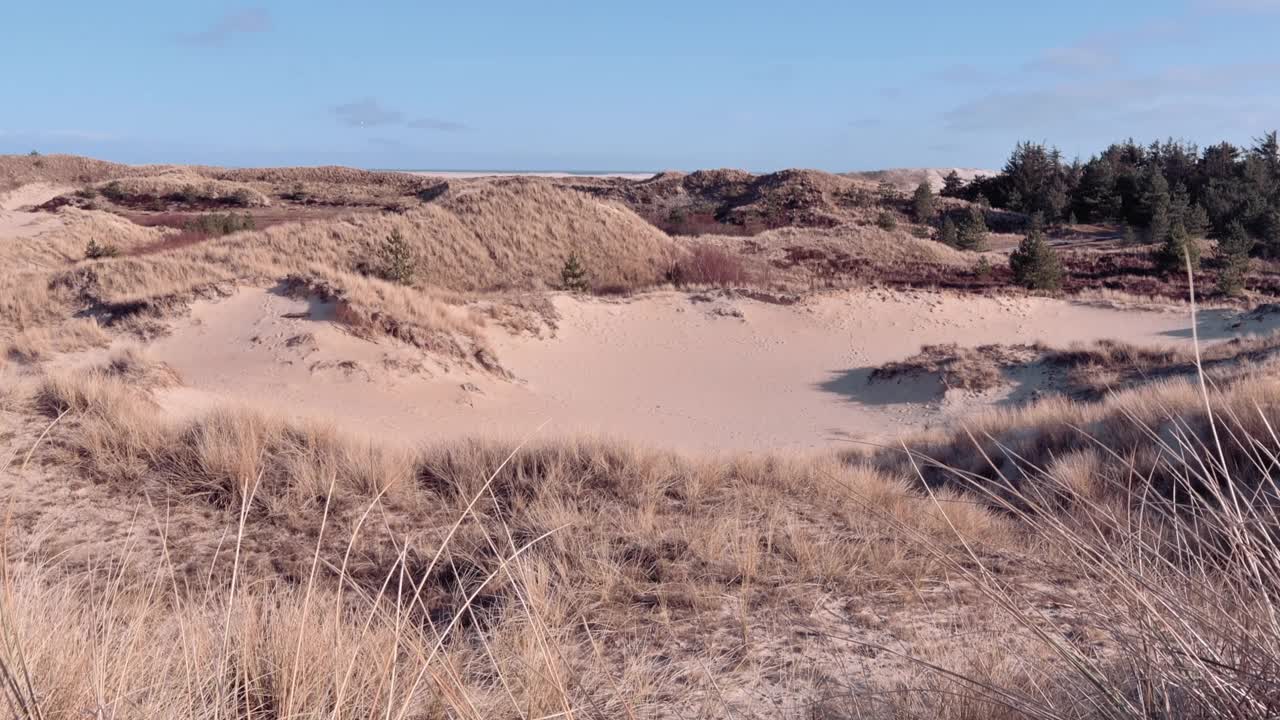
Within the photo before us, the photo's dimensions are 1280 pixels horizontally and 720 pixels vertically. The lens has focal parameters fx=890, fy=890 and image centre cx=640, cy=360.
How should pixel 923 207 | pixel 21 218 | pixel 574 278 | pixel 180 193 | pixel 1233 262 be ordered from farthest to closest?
pixel 180 193, pixel 923 207, pixel 21 218, pixel 1233 262, pixel 574 278

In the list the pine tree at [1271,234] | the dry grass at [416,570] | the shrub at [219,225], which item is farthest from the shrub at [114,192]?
the pine tree at [1271,234]

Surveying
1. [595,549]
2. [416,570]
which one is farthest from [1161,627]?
[416,570]

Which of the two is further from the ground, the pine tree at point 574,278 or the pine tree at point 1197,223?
the pine tree at point 1197,223

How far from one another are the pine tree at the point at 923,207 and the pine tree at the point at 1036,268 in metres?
18.4

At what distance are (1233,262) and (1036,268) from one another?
5.66 meters

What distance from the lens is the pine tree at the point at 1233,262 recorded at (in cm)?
2141

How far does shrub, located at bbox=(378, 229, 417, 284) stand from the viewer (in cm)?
1952

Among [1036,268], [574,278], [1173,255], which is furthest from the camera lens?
[1173,255]

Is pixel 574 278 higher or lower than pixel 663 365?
higher

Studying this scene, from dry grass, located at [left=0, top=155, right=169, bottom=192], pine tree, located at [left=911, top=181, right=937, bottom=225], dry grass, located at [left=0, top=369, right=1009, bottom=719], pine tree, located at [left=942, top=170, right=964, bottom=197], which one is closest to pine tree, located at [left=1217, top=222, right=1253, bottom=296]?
pine tree, located at [left=911, top=181, right=937, bottom=225]

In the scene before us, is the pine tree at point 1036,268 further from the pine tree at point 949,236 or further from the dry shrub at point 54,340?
the dry shrub at point 54,340

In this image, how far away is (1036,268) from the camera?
22672mm

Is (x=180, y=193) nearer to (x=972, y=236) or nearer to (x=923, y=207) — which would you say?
(x=923, y=207)

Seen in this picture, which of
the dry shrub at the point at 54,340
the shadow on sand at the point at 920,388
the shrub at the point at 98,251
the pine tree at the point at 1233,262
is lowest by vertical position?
the shadow on sand at the point at 920,388
